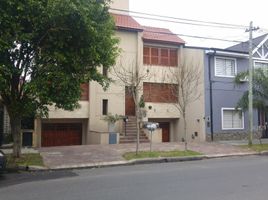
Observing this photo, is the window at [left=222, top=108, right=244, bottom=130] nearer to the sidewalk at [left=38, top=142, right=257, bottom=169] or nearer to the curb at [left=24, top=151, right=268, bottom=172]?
the sidewalk at [left=38, top=142, right=257, bottom=169]

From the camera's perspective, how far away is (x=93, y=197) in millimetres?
9070

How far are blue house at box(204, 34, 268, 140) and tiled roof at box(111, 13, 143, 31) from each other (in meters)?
4.95

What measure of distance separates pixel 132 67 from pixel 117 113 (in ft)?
10.4

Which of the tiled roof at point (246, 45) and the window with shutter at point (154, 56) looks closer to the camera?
the window with shutter at point (154, 56)

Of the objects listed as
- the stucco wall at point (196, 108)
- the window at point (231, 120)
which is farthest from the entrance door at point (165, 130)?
the window at point (231, 120)

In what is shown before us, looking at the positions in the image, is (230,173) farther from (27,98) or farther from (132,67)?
(132,67)

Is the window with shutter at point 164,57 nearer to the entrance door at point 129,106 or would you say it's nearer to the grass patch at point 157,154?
the entrance door at point 129,106

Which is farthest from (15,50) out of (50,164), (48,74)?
(50,164)

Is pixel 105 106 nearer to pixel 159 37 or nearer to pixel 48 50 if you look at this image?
pixel 159 37

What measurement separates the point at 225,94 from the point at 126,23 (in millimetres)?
8276

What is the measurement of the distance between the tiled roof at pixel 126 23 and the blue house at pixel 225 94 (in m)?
4.95

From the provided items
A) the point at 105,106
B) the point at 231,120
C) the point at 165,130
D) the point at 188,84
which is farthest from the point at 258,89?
the point at 105,106

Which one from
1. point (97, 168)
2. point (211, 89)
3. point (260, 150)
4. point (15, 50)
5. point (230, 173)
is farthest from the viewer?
point (211, 89)

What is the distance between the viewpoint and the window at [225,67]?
27684mm
